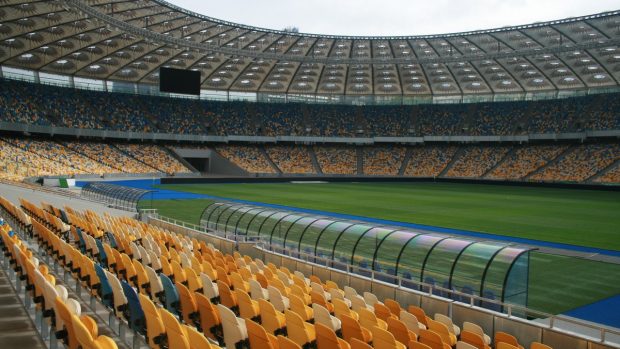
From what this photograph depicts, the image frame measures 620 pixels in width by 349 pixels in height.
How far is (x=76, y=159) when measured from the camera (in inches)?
2354

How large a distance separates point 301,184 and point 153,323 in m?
57.6

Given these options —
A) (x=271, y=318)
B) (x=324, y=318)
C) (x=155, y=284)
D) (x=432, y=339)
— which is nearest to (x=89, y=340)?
(x=271, y=318)

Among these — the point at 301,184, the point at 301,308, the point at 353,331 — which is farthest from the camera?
the point at 301,184

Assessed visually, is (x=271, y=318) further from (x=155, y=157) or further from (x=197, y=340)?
(x=155, y=157)

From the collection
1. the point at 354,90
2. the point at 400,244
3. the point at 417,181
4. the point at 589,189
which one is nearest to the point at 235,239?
the point at 400,244

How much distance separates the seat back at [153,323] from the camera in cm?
628

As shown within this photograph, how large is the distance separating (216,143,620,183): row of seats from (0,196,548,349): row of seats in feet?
204

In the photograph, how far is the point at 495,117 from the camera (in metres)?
80.0

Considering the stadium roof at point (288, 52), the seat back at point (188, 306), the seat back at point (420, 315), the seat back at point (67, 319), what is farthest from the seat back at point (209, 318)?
the stadium roof at point (288, 52)

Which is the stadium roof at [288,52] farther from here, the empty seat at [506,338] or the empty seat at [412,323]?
the empty seat at [506,338]

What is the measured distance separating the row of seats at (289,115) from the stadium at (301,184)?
0.30m

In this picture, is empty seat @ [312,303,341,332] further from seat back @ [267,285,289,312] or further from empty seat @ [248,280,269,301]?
empty seat @ [248,280,269,301]

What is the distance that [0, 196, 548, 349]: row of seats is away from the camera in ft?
21.1

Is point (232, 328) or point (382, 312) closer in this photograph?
point (232, 328)
